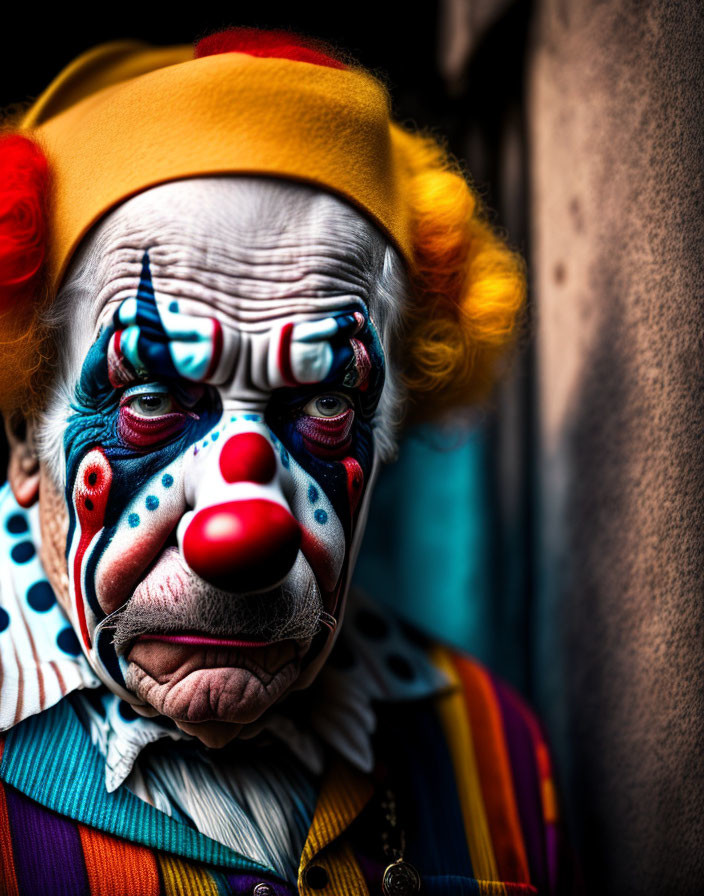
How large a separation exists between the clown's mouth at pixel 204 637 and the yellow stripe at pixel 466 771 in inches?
19.0

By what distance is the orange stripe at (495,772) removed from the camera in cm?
138

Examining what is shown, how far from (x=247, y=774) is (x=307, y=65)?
0.98 meters

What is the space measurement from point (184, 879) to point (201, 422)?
1.98ft

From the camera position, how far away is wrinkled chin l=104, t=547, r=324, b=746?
1054 mm

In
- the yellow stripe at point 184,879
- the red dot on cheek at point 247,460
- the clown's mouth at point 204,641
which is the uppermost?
the red dot on cheek at point 247,460

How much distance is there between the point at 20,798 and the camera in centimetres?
113

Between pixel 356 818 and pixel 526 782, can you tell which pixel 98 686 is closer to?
pixel 356 818

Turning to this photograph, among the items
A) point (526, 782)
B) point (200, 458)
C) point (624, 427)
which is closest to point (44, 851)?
point (200, 458)

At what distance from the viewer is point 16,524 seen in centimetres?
129

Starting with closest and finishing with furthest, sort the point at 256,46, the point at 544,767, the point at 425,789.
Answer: the point at 256,46
the point at 425,789
the point at 544,767

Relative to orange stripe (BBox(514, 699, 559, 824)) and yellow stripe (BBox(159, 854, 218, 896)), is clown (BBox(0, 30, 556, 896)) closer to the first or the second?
yellow stripe (BBox(159, 854, 218, 896))

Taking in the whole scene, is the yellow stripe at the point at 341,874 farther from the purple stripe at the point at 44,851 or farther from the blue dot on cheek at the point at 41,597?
the blue dot on cheek at the point at 41,597

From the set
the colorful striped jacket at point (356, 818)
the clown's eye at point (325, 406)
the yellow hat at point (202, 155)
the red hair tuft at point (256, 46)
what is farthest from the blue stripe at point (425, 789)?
the red hair tuft at point (256, 46)

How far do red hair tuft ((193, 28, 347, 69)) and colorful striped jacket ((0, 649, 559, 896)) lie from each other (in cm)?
93
